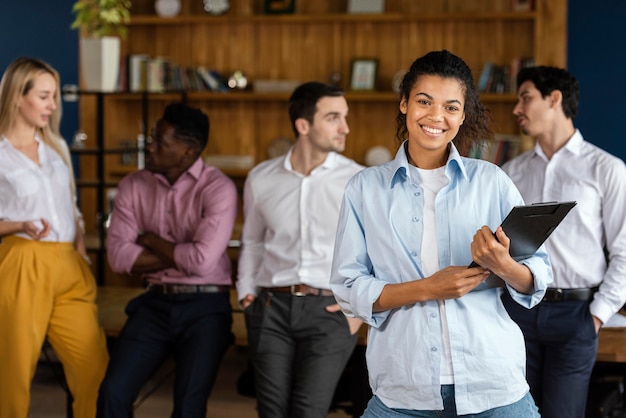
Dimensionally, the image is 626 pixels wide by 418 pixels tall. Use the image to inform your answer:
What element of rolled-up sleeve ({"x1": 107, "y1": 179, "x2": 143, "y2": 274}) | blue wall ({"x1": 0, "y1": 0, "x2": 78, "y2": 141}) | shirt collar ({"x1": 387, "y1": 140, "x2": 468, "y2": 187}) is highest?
blue wall ({"x1": 0, "y1": 0, "x2": 78, "y2": 141})

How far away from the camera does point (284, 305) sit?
3.44 m

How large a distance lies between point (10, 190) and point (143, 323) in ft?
2.34

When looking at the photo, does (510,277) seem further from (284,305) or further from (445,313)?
(284,305)

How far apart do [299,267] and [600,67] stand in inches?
152

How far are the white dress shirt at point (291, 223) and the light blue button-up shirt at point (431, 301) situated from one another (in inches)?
47.9

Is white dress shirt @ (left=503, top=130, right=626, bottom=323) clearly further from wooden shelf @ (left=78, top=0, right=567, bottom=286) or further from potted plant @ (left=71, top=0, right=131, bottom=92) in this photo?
wooden shelf @ (left=78, top=0, right=567, bottom=286)

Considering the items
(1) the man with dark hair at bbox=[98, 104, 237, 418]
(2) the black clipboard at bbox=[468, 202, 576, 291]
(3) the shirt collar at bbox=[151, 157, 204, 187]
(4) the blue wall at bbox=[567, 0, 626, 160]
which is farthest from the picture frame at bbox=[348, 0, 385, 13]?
(2) the black clipboard at bbox=[468, 202, 576, 291]

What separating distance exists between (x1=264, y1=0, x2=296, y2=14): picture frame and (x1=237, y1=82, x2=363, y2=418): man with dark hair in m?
3.21

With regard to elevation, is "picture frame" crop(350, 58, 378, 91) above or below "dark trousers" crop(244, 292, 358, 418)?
above

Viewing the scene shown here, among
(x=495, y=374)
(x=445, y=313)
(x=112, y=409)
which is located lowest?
(x=112, y=409)

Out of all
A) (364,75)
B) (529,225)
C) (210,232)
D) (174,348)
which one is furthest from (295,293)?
(364,75)

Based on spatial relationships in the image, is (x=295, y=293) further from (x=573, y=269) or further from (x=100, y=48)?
(x=100, y=48)

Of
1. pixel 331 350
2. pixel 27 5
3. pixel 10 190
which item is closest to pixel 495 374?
pixel 331 350

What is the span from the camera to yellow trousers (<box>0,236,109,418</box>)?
11.7 feet
